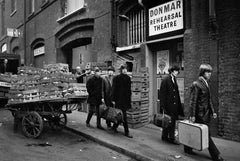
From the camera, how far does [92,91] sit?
773cm

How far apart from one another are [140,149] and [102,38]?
271 inches

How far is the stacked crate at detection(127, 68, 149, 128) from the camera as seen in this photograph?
812cm

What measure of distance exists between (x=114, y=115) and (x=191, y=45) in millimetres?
2909

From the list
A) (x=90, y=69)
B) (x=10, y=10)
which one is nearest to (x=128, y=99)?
(x=90, y=69)

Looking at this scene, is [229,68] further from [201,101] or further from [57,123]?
[57,123]

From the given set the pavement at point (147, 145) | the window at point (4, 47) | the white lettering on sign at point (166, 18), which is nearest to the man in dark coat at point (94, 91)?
the pavement at point (147, 145)

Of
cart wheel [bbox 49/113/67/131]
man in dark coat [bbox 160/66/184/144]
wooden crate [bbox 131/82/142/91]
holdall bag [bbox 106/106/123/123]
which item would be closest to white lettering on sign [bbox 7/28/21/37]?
cart wheel [bbox 49/113/67/131]

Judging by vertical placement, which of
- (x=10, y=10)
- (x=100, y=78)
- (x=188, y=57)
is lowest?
→ (x=100, y=78)

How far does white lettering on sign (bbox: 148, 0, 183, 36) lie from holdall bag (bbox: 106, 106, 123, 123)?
3118 millimetres

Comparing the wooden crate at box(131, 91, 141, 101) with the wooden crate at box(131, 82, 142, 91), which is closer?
the wooden crate at box(131, 91, 141, 101)

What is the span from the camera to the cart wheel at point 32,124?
6797 millimetres

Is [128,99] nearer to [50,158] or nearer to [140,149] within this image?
[140,149]

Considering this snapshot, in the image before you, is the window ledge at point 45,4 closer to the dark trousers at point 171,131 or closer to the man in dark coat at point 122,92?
the man in dark coat at point 122,92

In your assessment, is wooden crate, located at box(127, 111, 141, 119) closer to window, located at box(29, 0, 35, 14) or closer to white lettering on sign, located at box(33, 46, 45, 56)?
white lettering on sign, located at box(33, 46, 45, 56)
